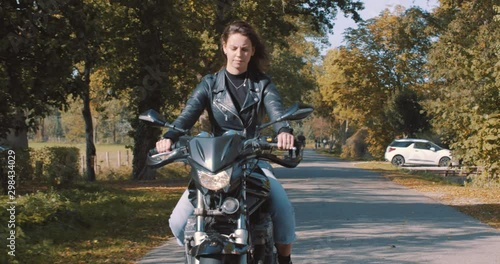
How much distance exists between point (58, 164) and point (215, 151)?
48.0 ft

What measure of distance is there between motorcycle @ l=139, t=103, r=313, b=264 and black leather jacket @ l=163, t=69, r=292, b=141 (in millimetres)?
493

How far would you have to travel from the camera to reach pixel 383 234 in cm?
1020

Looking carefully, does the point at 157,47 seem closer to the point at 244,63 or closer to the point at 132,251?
the point at 132,251

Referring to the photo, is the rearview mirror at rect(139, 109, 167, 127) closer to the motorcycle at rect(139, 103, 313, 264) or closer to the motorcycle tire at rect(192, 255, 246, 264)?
the motorcycle at rect(139, 103, 313, 264)

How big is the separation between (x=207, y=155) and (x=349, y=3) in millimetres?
27022

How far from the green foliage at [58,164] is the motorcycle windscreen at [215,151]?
13534 millimetres

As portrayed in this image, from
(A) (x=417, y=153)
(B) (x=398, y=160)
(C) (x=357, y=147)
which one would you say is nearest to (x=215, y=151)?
(A) (x=417, y=153)

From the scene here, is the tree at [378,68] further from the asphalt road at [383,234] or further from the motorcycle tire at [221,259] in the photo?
the motorcycle tire at [221,259]

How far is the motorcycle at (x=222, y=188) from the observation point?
11.8ft

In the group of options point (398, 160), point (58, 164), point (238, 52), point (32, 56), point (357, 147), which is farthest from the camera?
point (357, 147)

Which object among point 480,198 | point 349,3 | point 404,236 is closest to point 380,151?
point 349,3

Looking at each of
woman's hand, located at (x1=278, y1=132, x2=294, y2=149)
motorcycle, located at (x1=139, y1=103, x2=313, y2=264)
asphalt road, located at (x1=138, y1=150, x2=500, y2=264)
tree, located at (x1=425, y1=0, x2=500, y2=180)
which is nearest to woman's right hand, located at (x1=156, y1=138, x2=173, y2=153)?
motorcycle, located at (x1=139, y1=103, x2=313, y2=264)

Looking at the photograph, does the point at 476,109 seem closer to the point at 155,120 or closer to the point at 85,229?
the point at 85,229

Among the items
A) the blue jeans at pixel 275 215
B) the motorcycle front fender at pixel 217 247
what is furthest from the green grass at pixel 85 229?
the motorcycle front fender at pixel 217 247
